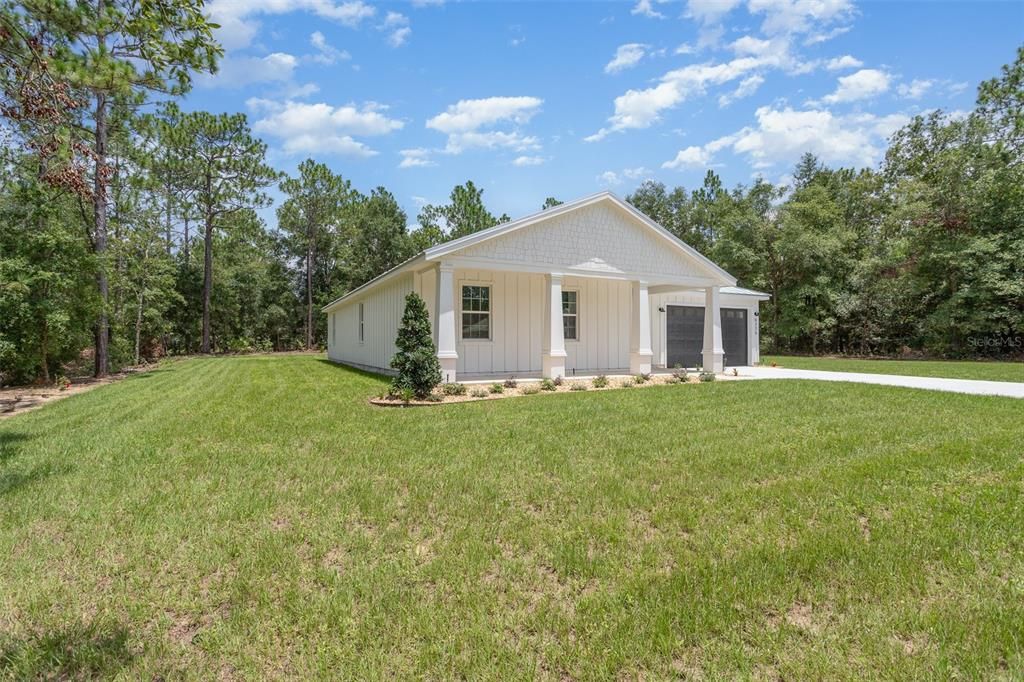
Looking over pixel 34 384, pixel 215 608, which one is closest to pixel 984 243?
pixel 215 608

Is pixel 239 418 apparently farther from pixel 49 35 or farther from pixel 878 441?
pixel 878 441

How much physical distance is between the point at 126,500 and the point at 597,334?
12083 mm

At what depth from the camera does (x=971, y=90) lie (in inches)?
841

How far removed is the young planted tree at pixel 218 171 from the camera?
1008 inches

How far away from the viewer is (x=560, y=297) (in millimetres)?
12125

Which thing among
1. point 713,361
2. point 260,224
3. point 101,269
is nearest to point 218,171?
point 260,224

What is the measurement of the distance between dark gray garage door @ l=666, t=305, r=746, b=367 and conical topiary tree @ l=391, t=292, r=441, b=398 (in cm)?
920

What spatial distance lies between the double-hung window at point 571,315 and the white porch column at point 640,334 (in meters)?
1.59

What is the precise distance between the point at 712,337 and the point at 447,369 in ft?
26.7

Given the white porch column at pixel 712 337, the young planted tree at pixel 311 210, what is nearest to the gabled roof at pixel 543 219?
the white porch column at pixel 712 337

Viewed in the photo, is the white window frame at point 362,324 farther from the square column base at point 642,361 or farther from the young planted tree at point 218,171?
the young planted tree at point 218,171

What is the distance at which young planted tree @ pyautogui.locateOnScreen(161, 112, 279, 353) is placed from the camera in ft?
84.0

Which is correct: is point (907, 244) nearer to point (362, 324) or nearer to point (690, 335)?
point (690, 335)

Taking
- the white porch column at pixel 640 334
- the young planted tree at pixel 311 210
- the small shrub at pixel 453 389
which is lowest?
the small shrub at pixel 453 389
